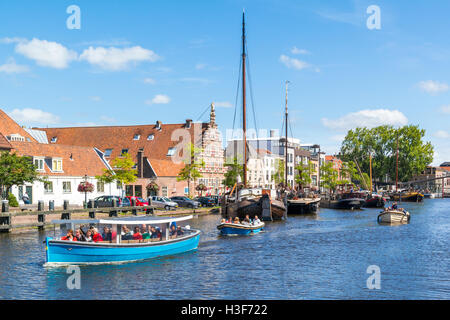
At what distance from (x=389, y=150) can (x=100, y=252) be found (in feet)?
438

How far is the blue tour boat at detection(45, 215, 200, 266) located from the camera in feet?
86.0

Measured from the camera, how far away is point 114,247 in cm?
2756

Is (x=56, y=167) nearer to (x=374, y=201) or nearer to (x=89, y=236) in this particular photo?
(x=89, y=236)

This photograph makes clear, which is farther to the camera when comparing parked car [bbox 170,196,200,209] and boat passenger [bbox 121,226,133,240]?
parked car [bbox 170,196,200,209]

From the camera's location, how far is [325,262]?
29.5 metres

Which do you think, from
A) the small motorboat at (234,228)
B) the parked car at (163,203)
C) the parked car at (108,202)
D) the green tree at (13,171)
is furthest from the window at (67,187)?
the small motorboat at (234,228)

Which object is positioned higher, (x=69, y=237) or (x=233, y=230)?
(x=69, y=237)

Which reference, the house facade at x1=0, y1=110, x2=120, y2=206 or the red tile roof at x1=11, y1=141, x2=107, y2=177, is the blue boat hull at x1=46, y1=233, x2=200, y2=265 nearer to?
the house facade at x1=0, y1=110, x2=120, y2=206

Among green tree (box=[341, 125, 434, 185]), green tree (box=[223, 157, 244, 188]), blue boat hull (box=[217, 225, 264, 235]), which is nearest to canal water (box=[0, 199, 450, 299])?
blue boat hull (box=[217, 225, 264, 235])

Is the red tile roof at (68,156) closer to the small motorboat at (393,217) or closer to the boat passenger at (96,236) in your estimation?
the boat passenger at (96,236)

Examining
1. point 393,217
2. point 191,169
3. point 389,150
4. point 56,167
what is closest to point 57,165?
point 56,167

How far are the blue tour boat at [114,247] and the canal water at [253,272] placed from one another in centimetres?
55

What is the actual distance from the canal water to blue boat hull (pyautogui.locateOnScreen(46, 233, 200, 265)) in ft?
1.64
